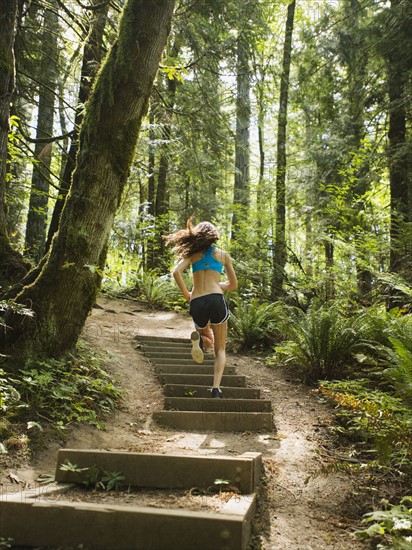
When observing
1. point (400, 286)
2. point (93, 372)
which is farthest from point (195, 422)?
point (400, 286)

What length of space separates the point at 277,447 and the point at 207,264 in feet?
8.01

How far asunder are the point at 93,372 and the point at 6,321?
137 cm

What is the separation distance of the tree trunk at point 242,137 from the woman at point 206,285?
7.10 metres

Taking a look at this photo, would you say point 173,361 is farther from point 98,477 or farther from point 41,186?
point 41,186

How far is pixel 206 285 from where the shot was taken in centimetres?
588

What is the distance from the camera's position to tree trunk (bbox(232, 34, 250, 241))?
11.2 metres

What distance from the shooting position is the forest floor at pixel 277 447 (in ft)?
9.75

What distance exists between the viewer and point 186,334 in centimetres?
1102

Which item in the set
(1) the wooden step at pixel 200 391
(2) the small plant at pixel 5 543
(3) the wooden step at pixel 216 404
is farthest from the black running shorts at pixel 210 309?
(2) the small plant at pixel 5 543

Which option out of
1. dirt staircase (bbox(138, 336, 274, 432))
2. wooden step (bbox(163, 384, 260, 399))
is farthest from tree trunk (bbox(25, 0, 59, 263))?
wooden step (bbox(163, 384, 260, 399))

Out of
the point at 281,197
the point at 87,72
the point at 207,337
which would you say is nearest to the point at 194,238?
the point at 207,337

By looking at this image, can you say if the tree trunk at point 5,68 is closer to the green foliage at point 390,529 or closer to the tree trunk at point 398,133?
the green foliage at point 390,529

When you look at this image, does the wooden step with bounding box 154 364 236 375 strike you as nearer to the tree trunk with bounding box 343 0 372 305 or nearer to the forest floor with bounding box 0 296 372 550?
the forest floor with bounding box 0 296 372 550

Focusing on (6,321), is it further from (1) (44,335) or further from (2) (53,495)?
(2) (53,495)
